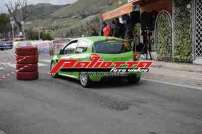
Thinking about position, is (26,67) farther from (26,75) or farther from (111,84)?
(111,84)

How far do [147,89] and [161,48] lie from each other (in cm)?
931

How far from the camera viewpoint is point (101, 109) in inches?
425

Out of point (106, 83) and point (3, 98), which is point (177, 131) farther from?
point (106, 83)

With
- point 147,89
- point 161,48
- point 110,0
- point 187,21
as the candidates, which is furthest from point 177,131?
point 110,0

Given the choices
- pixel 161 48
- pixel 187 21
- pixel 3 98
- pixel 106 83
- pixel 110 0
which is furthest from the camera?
pixel 110 0

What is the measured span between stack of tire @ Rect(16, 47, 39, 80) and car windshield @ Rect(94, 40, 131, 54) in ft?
10.8

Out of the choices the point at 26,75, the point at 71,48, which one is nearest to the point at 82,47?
the point at 71,48

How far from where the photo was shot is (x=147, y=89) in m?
13.9

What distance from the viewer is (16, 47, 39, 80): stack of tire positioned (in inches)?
663

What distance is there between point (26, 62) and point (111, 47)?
375cm

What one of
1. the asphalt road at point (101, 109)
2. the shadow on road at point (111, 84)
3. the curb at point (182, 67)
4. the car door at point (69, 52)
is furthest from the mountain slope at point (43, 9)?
the asphalt road at point (101, 109)

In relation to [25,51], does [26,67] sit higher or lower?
lower

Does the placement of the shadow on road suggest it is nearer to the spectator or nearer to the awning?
the awning

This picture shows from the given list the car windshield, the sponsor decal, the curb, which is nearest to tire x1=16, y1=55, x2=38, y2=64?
the sponsor decal
